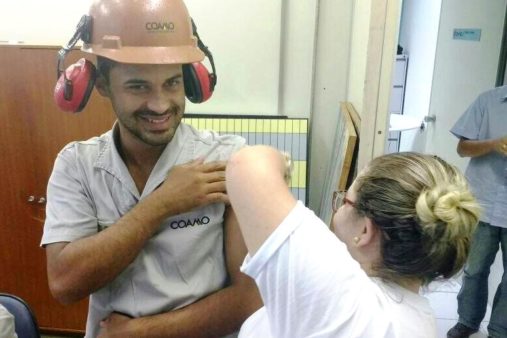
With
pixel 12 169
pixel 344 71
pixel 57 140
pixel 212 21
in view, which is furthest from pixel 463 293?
pixel 12 169

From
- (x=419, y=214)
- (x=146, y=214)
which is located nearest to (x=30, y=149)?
(x=146, y=214)

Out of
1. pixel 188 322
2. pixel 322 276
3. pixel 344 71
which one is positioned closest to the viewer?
pixel 322 276

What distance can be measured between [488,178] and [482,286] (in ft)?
2.17

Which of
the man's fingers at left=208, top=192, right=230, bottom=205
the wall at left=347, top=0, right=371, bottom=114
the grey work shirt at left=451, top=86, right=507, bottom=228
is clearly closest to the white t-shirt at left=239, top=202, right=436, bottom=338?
the man's fingers at left=208, top=192, right=230, bottom=205

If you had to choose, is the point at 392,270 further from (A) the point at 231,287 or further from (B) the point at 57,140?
(B) the point at 57,140

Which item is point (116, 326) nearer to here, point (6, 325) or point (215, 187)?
point (215, 187)

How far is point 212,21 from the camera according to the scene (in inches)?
101

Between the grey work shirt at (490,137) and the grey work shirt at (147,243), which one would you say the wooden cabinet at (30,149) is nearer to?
the grey work shirt at (147,243)

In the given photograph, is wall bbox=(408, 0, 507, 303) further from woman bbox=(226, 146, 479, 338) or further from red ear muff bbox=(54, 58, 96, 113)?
red ear muff bbox=(54, 58, 96, 113)

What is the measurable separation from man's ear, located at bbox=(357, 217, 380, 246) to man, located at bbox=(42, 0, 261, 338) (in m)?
0.34

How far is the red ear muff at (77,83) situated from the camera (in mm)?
1019

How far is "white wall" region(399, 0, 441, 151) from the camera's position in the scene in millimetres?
3211

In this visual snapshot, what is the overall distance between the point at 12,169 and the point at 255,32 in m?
1.61

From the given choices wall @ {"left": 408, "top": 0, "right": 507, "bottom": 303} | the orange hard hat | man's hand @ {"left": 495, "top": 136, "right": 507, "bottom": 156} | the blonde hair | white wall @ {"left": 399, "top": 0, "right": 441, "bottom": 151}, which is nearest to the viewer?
the blonde hair
